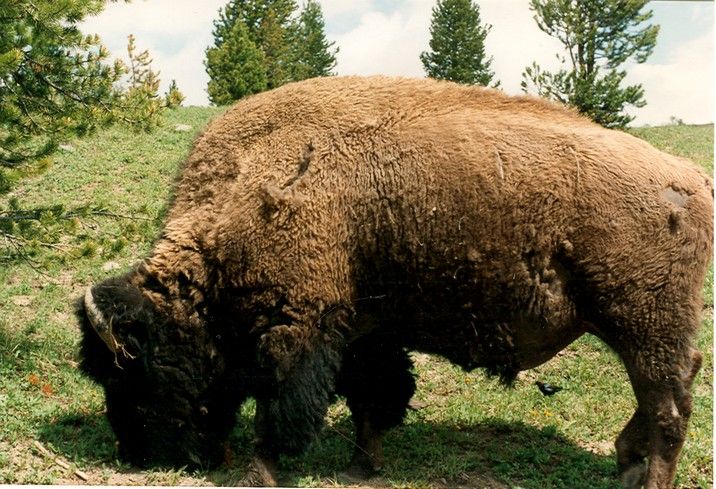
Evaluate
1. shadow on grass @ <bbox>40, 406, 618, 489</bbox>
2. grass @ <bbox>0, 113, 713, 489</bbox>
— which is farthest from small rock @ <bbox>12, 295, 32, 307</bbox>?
shadow on grass @ <bbox>40, 406, 618, 489</bbox>

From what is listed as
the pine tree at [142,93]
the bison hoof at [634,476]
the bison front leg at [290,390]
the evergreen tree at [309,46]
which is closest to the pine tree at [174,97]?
the pine tree at [142,93]

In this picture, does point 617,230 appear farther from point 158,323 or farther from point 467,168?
point 158,323

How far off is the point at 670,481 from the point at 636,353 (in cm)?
86

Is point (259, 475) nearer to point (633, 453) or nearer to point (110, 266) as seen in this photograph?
point (633, 453)

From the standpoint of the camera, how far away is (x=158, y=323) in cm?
514

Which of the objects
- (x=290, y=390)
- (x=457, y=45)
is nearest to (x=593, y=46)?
(x=457, y=45)

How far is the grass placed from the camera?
5355 millimetres

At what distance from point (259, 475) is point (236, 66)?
16827 millimetres

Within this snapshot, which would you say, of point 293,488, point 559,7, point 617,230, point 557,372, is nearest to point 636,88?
point 559,7

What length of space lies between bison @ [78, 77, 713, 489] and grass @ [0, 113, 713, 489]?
44cm

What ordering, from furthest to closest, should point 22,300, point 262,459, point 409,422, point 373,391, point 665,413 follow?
point 22,300
point 409,422
point 373,391
point 262,459
point 665,413

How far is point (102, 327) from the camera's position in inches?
202

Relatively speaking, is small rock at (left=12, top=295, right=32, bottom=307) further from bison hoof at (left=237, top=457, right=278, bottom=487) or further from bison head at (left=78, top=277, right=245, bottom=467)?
bison hoof at (left=237, top=457, right=278, bottom=487)

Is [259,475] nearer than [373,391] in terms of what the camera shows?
Yes
